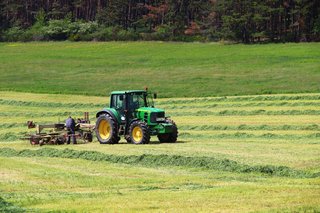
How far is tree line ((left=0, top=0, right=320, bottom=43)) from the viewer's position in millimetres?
92625

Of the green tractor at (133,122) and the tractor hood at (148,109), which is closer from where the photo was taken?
the green tractor at (133,122)

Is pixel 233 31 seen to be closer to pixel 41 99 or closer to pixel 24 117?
pixel 41 99

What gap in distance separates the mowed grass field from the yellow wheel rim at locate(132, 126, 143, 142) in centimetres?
55

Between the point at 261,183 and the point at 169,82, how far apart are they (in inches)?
1679


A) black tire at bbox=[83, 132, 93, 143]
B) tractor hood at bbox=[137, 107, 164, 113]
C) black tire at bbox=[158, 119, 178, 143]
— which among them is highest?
tractor hood at bbox=[137, 107, 164, 113]

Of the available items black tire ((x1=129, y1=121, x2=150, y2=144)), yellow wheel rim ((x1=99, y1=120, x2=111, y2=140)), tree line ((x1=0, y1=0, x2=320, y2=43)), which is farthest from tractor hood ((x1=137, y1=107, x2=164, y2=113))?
tree line ((x1=0, y1=0, x2=320, y2=43))

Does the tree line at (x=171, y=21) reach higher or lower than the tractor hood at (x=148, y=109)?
higher

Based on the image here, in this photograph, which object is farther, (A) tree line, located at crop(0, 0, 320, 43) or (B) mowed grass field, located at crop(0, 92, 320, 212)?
(A) tree line, located at crop(0, 0, 320, 43)

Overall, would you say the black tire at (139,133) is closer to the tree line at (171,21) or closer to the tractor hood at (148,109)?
the tractor hood at (148,109)

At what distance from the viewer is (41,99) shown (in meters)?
55.6

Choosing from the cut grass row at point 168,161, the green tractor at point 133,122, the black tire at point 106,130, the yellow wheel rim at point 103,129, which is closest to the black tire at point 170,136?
the green tractor at point 133,122

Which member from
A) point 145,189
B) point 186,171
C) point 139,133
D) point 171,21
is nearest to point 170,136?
point 139,133

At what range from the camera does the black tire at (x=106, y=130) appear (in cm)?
3259

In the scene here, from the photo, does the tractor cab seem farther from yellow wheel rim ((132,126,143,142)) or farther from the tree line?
the tree line
